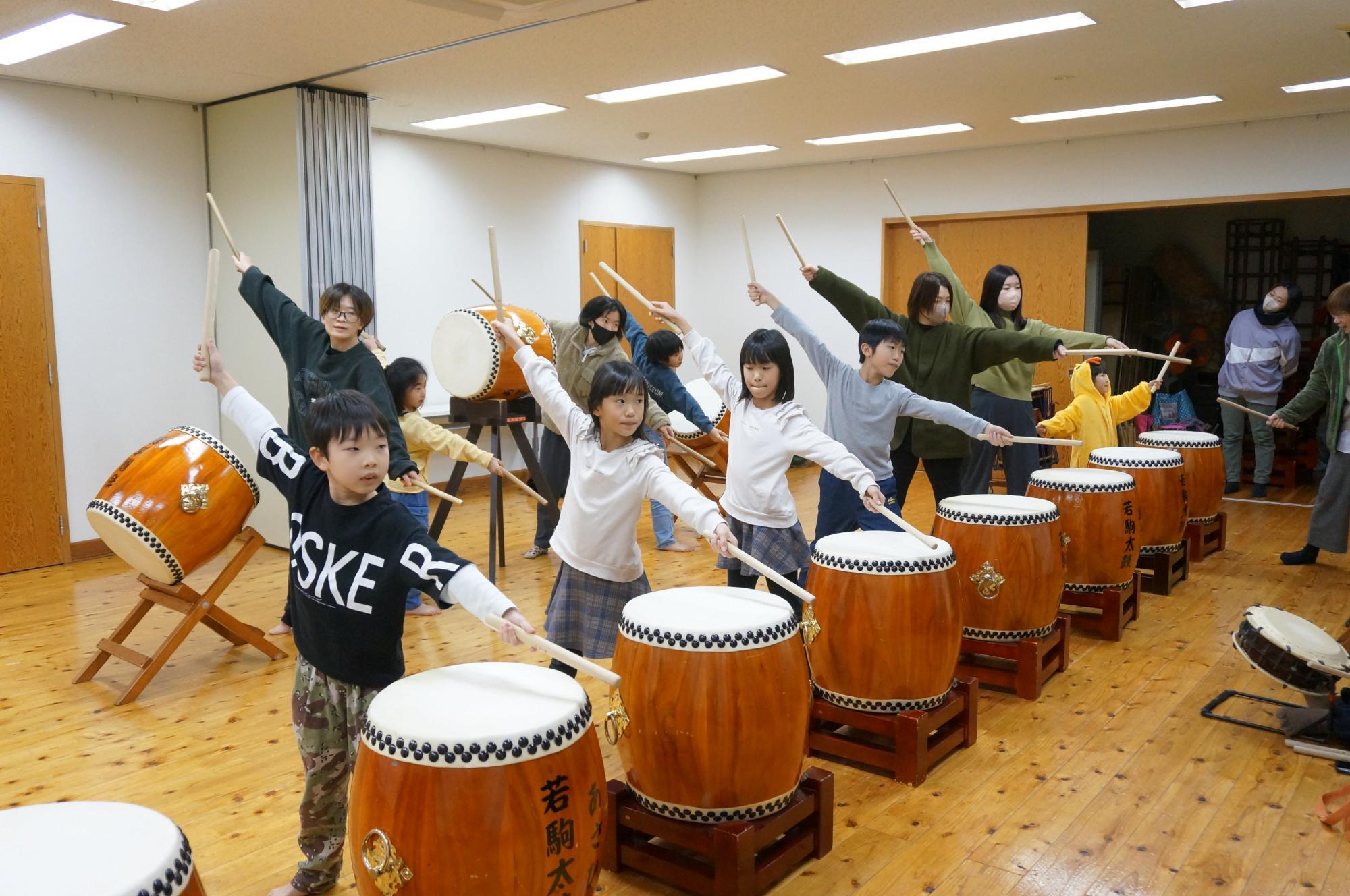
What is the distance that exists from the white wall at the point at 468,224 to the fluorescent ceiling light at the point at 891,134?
74.0 inches

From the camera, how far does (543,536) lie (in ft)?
17.8

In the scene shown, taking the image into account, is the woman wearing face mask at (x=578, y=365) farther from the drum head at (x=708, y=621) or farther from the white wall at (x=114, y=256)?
the drum head at (x=708, y=621)

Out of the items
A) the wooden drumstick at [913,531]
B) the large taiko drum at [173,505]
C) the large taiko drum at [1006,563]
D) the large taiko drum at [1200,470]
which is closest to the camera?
the wooden drumstick at [913,531]

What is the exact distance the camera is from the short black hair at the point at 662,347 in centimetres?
516

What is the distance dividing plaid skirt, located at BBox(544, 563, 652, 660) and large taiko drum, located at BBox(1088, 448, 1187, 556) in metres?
2.68

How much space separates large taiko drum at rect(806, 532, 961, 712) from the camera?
2689mm

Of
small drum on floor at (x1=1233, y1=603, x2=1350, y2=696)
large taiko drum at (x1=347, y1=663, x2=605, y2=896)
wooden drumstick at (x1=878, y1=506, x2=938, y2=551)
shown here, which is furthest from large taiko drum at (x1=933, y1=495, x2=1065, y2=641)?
large taiko drum at (x1=347, y1=663, x2=605, y2=896)

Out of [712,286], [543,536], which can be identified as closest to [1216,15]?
[543,536]

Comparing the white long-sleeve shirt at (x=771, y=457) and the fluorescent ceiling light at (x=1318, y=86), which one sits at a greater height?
the fluorescent ceiling light at (x=1318, y=86)

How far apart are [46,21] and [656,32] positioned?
7.82 feet

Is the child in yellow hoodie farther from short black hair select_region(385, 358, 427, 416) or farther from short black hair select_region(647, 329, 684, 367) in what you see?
short black hair select_region(385, 358, 427, 416)

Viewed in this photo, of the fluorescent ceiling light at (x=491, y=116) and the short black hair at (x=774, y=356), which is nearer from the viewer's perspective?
the short black hair at (x=774, y=356)

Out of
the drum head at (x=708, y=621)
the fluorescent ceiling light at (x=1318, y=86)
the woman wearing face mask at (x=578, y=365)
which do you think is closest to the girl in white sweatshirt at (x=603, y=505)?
the drum head at (x=708, y=621)

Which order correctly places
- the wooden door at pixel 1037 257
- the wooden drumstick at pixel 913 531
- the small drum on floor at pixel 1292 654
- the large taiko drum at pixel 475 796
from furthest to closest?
1. the wooden door at pixel 1037 257
2. the small drum on floor at pixel 1292 654
3. the wooden drumstick at pixel 913 531
4. the large taiko drum at pixel 475 796
